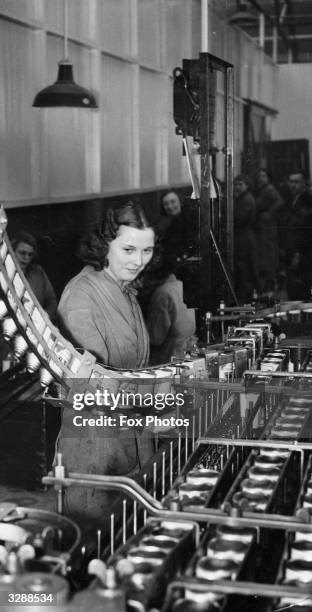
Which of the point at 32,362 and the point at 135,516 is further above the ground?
the point at 32,362

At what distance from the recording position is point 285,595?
3.76ft

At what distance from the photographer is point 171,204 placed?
193 inches

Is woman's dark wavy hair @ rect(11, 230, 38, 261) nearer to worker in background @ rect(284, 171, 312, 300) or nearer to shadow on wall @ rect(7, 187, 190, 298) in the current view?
shadow on wall @ rect(7, 187, 190, 298)

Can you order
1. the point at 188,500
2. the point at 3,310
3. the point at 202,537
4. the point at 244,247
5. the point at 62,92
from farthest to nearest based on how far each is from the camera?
the point at 244,247 < the point at 62,92 < the point at 3,310 < the point at 188,500 < the point at 202,537

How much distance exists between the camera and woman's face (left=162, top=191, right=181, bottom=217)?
4818 millimetres

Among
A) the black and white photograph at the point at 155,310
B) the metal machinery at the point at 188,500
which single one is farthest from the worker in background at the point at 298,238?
the metal machinery at the point at 188,500

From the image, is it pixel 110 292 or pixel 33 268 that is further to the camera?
pixel 33 268

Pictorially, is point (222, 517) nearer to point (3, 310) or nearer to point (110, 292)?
point (3, 310)

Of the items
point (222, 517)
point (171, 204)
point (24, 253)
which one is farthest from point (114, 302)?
point (171, 204)

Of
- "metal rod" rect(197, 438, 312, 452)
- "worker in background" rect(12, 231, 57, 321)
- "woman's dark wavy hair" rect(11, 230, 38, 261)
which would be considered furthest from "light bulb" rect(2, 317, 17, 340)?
"woman's dark wavy hair" rect(11, 230, 38, 261)

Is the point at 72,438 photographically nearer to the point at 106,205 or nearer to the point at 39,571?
the point at 39,571

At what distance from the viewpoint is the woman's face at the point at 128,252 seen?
2422 mm

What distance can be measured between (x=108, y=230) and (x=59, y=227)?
5.98ft

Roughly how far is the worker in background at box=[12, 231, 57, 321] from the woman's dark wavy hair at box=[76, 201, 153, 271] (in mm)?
1220
